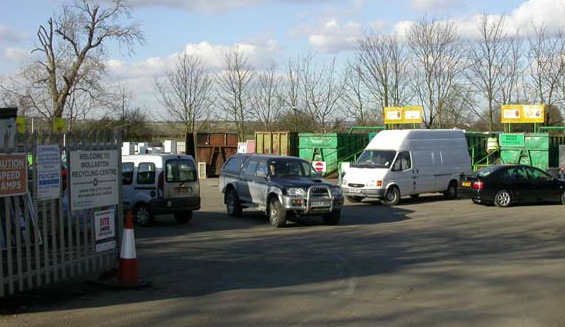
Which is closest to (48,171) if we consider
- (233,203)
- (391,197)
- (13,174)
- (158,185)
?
(13,174)

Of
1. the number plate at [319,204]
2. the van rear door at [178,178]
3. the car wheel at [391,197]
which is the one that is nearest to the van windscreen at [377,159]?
the car wheel at [391,197]

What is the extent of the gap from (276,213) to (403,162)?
8.56 metres

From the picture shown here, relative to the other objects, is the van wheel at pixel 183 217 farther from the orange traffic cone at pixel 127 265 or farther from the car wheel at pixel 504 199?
the car wheel at pixel 504 199

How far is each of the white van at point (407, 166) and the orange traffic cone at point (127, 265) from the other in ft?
50.2

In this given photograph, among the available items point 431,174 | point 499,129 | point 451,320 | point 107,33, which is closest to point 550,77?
point 499,129

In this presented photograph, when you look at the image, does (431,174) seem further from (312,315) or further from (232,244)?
(312,315)

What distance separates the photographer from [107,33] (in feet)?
177

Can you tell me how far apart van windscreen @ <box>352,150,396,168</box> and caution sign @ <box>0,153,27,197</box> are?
1742cm

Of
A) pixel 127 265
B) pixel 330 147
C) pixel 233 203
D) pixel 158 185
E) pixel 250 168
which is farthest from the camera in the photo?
pixel 330 147

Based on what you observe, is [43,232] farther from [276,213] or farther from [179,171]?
[276,213]

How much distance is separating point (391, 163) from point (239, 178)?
680 cm

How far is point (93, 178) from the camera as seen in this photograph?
28.9 ft

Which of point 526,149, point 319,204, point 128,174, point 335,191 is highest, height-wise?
point 526,149

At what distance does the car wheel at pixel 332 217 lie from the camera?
57.0 ft
